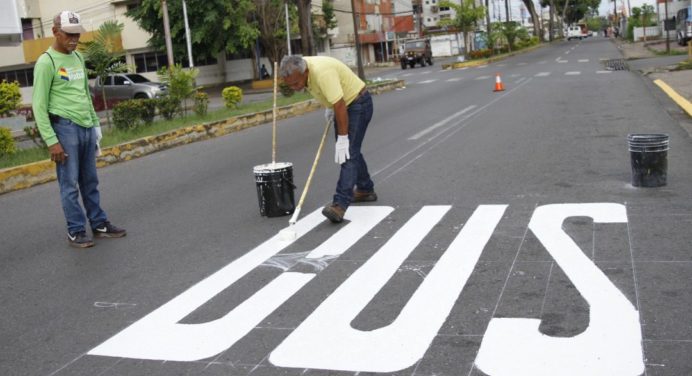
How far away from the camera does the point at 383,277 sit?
17.1ft

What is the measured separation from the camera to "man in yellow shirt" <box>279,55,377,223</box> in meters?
6.56

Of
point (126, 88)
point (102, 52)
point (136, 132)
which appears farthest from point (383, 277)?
point (126, 88)

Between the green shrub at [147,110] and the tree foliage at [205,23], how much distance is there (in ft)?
88.7

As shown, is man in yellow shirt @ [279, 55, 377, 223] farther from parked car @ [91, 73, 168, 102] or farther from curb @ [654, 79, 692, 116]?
parked car @ [91, 73, 168, 102]

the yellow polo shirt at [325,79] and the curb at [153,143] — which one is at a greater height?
the yellow polo shirt at [325,79]

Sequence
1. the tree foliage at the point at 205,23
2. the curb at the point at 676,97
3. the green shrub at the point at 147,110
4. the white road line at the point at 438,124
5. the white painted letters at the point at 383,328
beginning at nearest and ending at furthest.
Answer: the white painted letters at the point at 383,328 < the white road line at the point at 438,124 < the curb at the point at 676,97 < the green shrub at the point at 147,110 < the tree foliage at the point at 205,23

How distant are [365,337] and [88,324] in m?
1.79

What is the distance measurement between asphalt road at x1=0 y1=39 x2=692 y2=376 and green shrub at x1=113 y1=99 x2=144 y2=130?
529cm

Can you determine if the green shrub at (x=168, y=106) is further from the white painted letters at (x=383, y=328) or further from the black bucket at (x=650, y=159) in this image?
the white painted letters at (x=383, y=328)

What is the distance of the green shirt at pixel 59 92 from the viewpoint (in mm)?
6426

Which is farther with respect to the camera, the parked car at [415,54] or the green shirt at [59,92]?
the parked car at [415,54]

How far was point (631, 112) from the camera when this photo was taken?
1403 centimetres

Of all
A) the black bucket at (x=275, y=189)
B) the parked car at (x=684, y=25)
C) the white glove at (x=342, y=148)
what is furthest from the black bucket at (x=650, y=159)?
the parked car at (x=684, y=25)

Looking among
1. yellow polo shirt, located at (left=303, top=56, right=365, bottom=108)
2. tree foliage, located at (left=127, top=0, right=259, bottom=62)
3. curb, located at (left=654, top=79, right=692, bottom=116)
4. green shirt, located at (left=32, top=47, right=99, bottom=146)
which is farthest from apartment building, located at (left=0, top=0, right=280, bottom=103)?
yellow polo shirt, located at (left=303, top=56, right=365, bottom=108)
